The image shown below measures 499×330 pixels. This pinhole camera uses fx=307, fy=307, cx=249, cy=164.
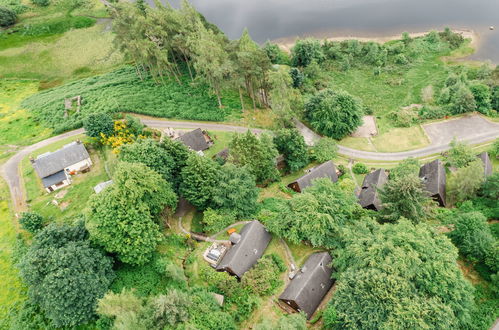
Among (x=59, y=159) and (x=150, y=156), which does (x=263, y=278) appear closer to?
(x=150, y=156)

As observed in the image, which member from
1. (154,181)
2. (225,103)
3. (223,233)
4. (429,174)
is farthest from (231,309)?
(225,103)

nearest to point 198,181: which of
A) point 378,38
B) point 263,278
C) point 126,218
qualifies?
point 126,218

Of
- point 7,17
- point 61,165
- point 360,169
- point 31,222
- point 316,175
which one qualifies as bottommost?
point 360,169

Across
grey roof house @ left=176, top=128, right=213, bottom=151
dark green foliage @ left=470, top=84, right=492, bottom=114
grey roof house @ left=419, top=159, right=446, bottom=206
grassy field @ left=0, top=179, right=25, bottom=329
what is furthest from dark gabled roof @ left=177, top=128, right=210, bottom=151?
dark green foliage @ left=470, top=84, right=492, bottom=114

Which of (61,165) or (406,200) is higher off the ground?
(61,165)

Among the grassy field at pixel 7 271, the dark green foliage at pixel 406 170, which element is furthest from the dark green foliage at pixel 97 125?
the dark green foliage at pixel 406 170

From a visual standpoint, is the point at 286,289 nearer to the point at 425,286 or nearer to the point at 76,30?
the point at 425,286

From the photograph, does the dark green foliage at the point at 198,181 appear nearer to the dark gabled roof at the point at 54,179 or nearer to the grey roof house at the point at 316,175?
the grey roof house at the point at 316,175
